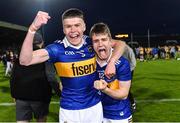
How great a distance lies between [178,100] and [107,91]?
335 inches

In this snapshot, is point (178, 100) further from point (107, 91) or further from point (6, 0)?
point (6, 0)

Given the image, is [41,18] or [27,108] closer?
[41,18]

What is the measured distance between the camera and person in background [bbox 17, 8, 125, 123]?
186 inches

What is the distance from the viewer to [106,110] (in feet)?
16.6

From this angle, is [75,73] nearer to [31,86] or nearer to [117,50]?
[117,50]

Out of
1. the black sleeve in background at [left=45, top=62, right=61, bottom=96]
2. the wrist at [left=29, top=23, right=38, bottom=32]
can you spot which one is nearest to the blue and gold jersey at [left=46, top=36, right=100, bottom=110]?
the wrist at [left=29, top=23, right=38, bottom=32]

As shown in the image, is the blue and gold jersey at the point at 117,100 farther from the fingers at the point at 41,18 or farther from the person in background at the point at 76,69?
the fingers at the point at 41,18

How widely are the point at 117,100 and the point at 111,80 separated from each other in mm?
239

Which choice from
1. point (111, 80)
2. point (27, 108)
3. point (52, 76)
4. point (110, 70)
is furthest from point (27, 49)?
point (27, 108)

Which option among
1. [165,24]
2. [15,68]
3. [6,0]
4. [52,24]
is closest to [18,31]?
[52,24]

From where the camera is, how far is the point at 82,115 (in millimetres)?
4848

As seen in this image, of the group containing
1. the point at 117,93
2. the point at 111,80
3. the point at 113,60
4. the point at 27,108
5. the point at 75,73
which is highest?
A: the point at 113,60

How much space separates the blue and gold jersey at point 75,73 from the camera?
479 centimetres

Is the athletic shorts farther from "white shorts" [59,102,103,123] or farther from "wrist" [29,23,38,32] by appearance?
"wrist" [29,23,38,32]
